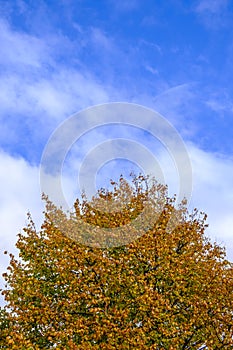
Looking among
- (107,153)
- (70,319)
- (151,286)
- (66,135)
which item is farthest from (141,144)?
(70,319)

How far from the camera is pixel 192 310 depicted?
2800cm

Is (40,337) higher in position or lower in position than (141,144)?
lower

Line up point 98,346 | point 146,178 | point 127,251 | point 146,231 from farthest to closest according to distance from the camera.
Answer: point 146,178 → point 146,231 → point 127,251 → point 98,346

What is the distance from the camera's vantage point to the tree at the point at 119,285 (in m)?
25.5

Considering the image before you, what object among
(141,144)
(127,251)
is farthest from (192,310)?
(141,144)

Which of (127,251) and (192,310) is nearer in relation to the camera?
(192,310)

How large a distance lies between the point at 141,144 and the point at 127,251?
8.46m

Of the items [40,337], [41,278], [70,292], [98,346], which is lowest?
[98,346]

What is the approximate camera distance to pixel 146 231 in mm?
32125

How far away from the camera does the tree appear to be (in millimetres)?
25547

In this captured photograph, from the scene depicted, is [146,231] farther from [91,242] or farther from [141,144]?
[141,144]

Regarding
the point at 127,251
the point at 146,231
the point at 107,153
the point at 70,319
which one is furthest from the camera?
the point at 107,153

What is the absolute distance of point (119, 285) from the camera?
27.5 m

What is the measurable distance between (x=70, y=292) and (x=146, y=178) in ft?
42.4
